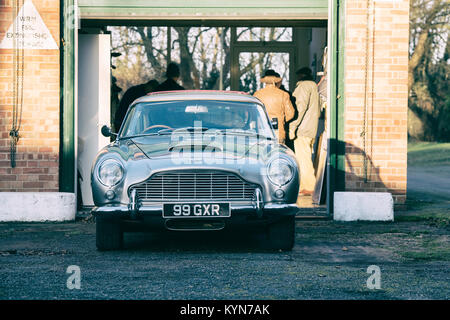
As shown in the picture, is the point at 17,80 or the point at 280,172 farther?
the point at 17,80

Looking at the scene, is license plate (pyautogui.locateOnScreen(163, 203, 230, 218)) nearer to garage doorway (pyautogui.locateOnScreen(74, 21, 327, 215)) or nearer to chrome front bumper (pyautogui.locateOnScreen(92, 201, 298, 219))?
chrome front bumper (pyautogui.locateOnScreen(92, 201, 298, 219))

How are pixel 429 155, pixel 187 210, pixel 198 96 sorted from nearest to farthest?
pixel 187 210 < pixel 198 96 < pixel 429 155

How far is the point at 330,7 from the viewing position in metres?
9.40

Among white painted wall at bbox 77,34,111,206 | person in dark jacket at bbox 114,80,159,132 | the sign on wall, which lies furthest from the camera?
person in dark jacket at bbox 114,80,159,132

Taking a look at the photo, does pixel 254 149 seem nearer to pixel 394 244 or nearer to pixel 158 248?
pixel 158 248

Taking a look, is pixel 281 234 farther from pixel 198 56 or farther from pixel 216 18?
pixel 198 56

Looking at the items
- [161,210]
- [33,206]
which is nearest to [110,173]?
[161,210]

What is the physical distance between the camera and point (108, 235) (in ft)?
21.3

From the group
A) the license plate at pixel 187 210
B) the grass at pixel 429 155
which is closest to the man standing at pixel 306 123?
the license plate at pixel 187 210

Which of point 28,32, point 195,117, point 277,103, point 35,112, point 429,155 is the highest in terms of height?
point 28,32

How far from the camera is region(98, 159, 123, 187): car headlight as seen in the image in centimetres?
626

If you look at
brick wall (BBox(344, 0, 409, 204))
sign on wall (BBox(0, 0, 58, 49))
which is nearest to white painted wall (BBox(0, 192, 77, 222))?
sign on wall (BBox(0, 0, 58, 49))

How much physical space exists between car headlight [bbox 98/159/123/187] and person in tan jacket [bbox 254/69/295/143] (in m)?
5.43

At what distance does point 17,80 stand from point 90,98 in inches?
52.2
